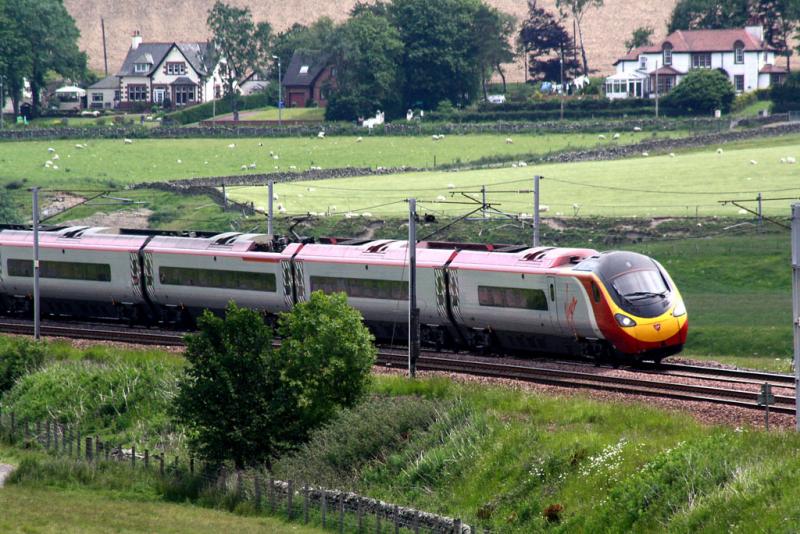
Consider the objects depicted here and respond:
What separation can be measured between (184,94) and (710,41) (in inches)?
2597

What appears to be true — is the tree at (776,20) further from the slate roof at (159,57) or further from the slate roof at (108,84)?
the slate roof at (108,84)

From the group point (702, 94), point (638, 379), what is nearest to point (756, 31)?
point (702, 94)

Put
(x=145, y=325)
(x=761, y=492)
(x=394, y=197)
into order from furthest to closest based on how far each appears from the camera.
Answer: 1. (x=394, y=197)
2. (x=145, y=325)
3. (x=761, y=492)

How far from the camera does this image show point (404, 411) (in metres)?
35.2

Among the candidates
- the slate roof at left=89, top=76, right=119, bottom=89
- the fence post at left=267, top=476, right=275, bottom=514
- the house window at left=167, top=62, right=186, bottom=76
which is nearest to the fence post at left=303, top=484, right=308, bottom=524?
the fence post at left=267, top=476, right=275, bottom=514

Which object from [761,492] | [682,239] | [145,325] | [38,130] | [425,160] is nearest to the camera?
[761,492]

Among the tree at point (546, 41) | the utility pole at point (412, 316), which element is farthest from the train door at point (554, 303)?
the tree at point (546, 41)

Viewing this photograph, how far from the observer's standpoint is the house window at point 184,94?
17425 cm

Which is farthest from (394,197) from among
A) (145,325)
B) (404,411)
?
(404,411)

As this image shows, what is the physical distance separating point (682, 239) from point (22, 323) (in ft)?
119

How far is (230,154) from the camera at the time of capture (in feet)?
406

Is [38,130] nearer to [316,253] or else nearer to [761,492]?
[316,253]

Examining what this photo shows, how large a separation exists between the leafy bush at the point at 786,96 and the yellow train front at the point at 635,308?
322 ft

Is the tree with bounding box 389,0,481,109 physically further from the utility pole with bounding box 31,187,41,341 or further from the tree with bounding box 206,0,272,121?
the utility pole with bounding box 31,187,41,341
